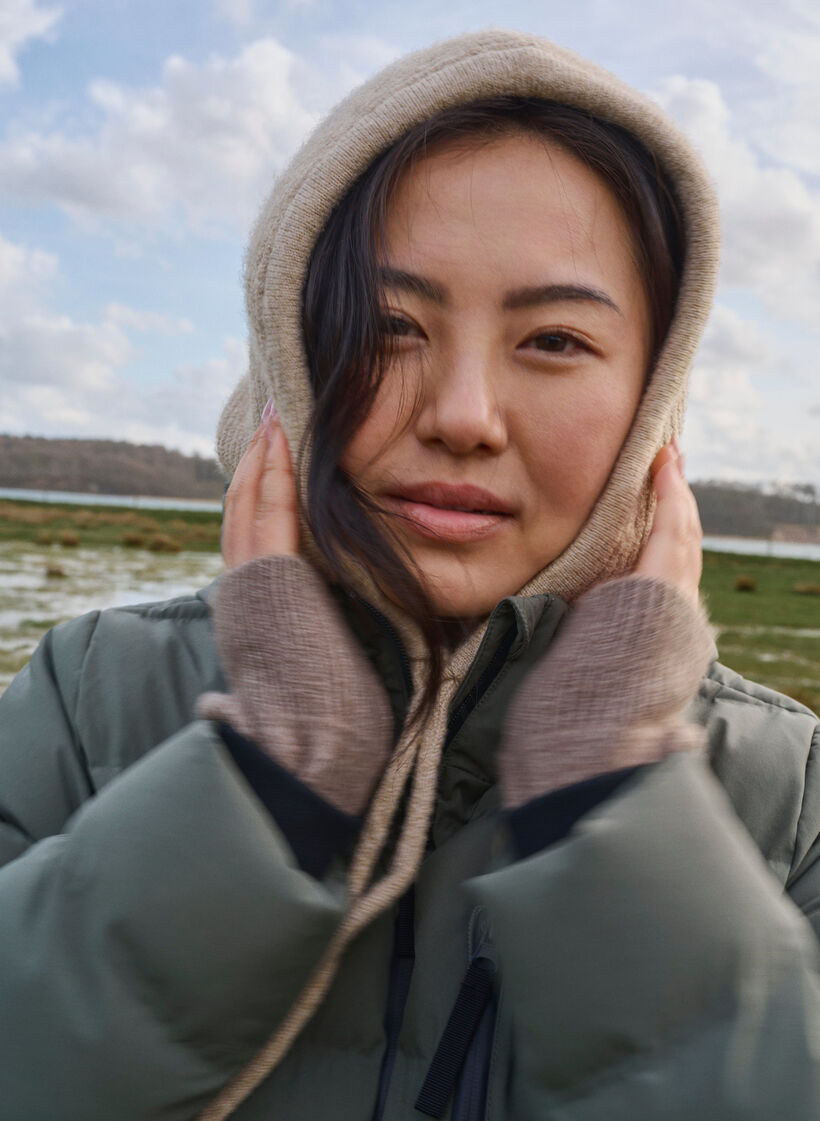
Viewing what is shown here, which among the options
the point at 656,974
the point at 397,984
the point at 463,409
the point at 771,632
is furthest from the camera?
the point at 771,632

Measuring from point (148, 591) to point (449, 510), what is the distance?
10.0 meters

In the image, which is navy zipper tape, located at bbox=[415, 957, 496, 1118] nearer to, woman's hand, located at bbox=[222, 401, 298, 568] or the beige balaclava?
the beige balaclava

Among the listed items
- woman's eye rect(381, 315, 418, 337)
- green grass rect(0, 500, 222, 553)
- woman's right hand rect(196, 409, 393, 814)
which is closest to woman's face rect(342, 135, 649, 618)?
woman's eye rect(381, 315, 418, 337)

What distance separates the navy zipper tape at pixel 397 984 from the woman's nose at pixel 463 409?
83 cm

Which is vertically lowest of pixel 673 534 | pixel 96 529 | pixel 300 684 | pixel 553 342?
pixel 96 529

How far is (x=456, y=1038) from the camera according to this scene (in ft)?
4.38

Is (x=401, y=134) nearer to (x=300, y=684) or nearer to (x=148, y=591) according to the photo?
(x=300, y=684)

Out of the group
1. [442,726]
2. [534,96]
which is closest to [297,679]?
[442,726]

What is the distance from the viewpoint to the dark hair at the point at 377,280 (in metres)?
1.66

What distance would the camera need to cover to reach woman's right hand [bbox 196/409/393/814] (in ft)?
4.59

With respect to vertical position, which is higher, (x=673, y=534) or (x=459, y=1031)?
(x=673, y=534)

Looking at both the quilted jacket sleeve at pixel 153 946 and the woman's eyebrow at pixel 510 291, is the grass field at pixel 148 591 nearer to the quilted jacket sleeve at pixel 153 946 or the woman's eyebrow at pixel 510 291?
the woman's eyebrow at pixel 510 291

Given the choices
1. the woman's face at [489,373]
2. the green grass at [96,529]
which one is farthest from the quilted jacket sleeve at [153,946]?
the green grass at [96,529]

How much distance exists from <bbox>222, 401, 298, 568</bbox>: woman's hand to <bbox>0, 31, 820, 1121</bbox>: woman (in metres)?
0.01
